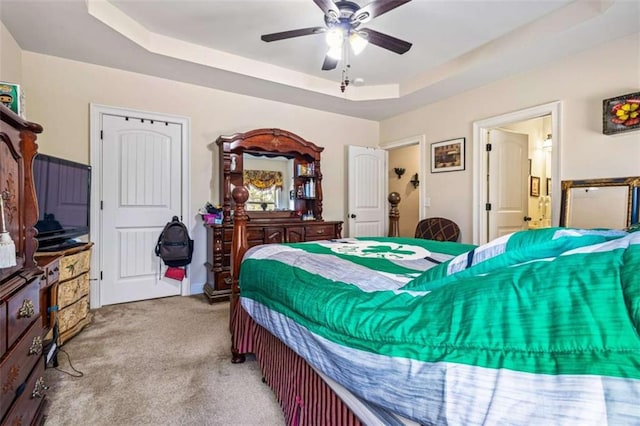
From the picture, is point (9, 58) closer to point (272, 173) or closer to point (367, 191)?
point (272, 173)

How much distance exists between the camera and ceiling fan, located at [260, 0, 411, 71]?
6.48 feet

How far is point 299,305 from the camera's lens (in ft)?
3.63

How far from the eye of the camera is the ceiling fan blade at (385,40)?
2.30 metres

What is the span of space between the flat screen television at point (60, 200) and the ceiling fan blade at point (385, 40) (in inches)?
100

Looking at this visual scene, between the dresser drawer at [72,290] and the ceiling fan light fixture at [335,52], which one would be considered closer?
the dresser drawer at [72,290]

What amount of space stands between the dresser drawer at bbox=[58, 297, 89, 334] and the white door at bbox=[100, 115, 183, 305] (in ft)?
2.25

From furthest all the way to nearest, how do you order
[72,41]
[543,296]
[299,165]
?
[299,165] < [72,41] < [543,296]

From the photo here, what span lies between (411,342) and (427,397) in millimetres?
115

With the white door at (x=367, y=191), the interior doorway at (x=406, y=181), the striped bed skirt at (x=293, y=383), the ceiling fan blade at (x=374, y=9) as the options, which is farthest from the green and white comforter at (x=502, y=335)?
the interior doorway at (x=406, y=181)

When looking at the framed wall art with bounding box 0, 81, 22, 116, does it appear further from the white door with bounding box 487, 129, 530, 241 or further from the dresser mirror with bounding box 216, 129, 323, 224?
the white door with bounding box 487, 129, 530, 241

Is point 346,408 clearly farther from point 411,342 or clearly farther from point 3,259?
point 3,259

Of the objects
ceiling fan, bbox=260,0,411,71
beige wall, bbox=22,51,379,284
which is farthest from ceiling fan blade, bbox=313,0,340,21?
beige wall, bbox=22,51,379,284

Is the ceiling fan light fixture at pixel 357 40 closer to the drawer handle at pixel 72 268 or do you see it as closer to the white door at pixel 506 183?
the white door at pixel 506 183

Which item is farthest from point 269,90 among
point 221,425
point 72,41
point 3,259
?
point 221,425
